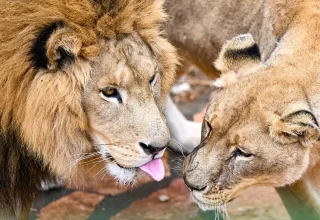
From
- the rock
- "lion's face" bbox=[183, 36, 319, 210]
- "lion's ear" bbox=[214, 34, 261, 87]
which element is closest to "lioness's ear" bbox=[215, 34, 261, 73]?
"lion's ear" bbox=[214, 34, 261, 87]

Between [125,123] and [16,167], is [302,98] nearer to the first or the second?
[125,123]

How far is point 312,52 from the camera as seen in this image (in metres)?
3.31

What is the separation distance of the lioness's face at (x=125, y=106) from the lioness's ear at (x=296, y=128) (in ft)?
1.71

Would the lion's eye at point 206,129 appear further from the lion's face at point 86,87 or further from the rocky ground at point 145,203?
the rocky ground at point 145,203

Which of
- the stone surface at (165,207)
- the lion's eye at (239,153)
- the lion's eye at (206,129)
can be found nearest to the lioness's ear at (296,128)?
the lion's eye at (239,153)

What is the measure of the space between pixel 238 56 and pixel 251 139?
0.53 metres

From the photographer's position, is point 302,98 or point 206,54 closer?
point 302,98

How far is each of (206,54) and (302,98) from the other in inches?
53.4

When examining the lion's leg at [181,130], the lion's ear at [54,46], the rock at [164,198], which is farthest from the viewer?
the lion's leg at [181,130]

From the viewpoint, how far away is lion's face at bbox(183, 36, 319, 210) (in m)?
3.05

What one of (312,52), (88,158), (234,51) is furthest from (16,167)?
(312,52)

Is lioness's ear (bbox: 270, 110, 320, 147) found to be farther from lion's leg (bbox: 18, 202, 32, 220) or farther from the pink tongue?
lion's leg (bbox: 18, 202, 32, 220)

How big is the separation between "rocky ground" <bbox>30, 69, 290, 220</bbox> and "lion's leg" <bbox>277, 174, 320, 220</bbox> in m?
0.31

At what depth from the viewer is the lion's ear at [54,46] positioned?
2881 mm
